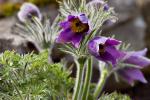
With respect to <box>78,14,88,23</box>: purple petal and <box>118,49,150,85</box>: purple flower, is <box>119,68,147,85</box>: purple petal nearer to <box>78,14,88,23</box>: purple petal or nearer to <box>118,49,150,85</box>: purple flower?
<box>118,49,150,85</box>: purple flower

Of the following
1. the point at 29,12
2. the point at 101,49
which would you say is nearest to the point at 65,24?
the point at 101,49

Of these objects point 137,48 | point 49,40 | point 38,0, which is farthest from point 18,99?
point 137,48

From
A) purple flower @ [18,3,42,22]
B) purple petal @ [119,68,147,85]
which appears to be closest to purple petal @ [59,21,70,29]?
purple flower @ [18,3,42,22]

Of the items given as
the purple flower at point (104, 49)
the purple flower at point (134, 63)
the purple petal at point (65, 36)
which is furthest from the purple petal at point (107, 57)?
the purple flower at point (134, 63)

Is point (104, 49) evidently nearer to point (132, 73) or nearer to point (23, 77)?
point (23, 77)

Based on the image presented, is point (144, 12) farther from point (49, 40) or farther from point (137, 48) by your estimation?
point (49, 40)

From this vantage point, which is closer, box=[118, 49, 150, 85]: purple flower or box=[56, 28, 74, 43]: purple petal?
box=[56, 28, 74, 43]: purple petal
